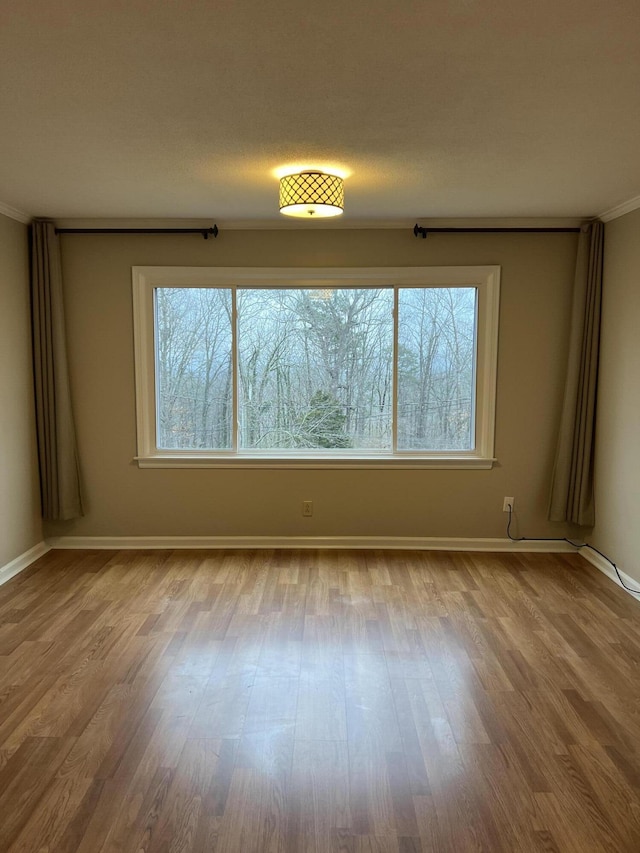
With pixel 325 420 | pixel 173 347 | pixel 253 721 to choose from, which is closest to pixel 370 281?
pixel 325 420

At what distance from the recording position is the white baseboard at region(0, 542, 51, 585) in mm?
3836

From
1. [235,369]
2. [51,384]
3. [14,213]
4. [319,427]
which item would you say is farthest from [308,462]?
[14,213]

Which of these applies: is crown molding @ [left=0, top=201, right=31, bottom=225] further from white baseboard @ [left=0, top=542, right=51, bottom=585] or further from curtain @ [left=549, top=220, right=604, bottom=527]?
curtain @ [left=549, top=220, right=604, bottom=527]

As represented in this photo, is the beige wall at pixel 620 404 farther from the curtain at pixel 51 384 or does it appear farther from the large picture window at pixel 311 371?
the curtain at pixel 51 384

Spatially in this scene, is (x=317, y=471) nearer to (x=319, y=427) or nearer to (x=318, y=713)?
(x=319, y=427)

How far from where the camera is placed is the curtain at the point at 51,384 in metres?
→ 4.12

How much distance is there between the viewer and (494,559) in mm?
4281

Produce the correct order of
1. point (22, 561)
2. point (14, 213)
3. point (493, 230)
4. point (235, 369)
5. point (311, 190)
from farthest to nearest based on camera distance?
point (235, 369) → point (493, 230) → point (22, 561) → point (14, 213) → point (311, 190)

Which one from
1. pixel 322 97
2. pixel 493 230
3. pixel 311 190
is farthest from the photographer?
pixel 493 230

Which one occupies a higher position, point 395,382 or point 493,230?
point 493,230

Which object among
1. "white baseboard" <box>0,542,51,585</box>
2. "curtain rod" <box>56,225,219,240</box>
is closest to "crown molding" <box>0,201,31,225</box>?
"curtain rod" <box>56,225,219,240</box>

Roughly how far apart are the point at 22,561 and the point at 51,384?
4.11 ft

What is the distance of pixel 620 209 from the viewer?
3771 mm

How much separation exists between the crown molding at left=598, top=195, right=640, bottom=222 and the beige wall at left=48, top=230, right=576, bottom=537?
27 centimetres
